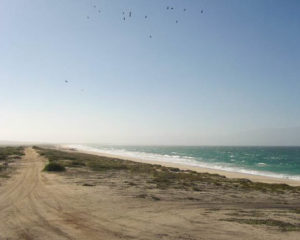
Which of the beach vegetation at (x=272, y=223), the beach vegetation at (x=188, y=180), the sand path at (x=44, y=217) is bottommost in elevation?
the sand path at (x=44, y=217)

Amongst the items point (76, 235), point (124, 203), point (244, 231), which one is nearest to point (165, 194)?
point (124, 203)

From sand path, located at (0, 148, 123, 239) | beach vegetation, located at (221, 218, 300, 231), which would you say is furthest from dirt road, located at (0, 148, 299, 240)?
beach vegetation, located at (221, 218, 300, 231)

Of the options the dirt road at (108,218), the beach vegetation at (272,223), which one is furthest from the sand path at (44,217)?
the beach vegetation at (272,223)

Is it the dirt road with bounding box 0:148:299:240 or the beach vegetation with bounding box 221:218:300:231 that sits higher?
the beach vegetation with bounding box 221:218:300:231

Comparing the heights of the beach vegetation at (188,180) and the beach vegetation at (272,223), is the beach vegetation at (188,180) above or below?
above

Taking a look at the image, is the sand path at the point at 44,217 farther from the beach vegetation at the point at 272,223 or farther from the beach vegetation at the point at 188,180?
the beach vegetation at the point at 188,180

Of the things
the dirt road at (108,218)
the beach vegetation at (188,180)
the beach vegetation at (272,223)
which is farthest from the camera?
the beach vegetation at (188,180)

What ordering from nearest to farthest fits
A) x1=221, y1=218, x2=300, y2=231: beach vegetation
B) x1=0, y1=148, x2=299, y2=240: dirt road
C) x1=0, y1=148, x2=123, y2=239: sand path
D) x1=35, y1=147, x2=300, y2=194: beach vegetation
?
x1=0, y1=148, x2=123, y2=239: sand path
x1=0, y1=148, x2=299, y2=240: dirt road
x1=221, y1=218, x2=300, y2=231: beach vegetation
x1=35, y1=147, x2=300, y2=194: beach vegetation

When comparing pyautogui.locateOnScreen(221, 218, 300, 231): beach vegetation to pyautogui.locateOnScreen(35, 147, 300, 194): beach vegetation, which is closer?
pyautogui.locateOnScreen(221, 218, 300, 231): beach vegetation

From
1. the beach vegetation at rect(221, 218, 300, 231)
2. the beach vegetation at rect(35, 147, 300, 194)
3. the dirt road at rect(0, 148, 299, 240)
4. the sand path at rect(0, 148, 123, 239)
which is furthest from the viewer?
the beach vegetation at rect(35, 147, 300, 194)

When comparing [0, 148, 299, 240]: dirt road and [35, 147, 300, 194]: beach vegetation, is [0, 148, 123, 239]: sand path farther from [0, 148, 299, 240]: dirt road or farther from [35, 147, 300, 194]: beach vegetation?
[35, 147, 300, 194]: beach vegetation

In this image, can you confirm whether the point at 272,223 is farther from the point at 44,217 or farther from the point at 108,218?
the point at 44,217

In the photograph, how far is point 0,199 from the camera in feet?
59.9

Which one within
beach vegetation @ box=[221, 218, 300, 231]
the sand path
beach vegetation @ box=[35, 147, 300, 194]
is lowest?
the sand path
